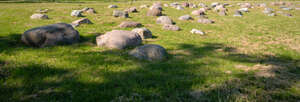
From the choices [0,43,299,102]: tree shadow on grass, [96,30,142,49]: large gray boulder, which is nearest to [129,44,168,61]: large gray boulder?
[0,43,299,102]: tree shadow on grass

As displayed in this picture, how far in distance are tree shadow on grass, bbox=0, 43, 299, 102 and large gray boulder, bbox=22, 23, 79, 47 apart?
1.90 m

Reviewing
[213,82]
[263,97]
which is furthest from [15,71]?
[263,97]

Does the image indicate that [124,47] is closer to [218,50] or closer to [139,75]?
[139,75]

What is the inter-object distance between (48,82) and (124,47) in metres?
4.28

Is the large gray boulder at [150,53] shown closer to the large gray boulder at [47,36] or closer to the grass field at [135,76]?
the grass field at [135,76]

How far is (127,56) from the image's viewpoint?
7.53 metres

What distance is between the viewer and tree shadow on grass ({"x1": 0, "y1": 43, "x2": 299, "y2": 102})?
174 inches

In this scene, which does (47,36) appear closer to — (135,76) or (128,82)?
(135,76)

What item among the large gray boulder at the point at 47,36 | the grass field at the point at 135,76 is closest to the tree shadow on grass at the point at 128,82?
the grass field at the point at 135,76

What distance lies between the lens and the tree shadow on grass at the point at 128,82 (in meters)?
4.43

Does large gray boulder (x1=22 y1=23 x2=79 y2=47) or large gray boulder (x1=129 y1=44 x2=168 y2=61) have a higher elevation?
large gray boulder (x1=22 y1=23 x2=79 y2=47)

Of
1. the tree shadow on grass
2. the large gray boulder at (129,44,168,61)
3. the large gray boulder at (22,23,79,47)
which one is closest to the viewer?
the tree shadow on grass

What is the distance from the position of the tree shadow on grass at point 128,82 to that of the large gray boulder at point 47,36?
1904 millimetres

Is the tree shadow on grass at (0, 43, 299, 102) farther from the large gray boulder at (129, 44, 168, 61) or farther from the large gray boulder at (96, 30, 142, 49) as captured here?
the large gray boulder at (96, 30, 142, 49)
